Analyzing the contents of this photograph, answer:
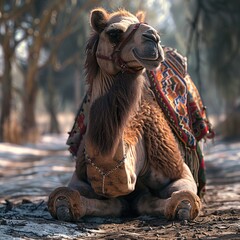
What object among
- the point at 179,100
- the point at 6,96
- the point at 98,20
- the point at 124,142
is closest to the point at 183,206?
the point at 124,142

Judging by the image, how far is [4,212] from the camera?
5.44m

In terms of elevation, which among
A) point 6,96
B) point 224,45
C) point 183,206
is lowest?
point 183,206

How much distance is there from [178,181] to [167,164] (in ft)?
0.55

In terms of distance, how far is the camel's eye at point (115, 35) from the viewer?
15.6 feet

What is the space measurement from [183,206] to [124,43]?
50.5 inches

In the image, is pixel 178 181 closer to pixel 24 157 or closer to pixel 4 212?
pixel 4 212

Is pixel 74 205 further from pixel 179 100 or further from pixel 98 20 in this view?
pixel 179 100

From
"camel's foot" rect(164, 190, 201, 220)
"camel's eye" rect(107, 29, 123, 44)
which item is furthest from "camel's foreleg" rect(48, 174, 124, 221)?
"camel's eye" rect(107, 29, 123, 44)

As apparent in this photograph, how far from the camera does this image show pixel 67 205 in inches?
195

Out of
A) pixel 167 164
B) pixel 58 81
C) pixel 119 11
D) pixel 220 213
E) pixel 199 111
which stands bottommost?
pixel 220 213

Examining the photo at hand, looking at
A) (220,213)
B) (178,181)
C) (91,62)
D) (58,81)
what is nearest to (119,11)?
(91,62)

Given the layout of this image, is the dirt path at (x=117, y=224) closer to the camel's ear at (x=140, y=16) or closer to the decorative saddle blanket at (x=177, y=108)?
the decorative saddle blanket at (x=177, y=108)

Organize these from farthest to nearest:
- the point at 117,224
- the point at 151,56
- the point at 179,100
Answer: the point at 179,100, the point at 117,224, the point at 151,56

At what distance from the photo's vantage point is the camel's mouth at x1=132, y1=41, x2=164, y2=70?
438cm
